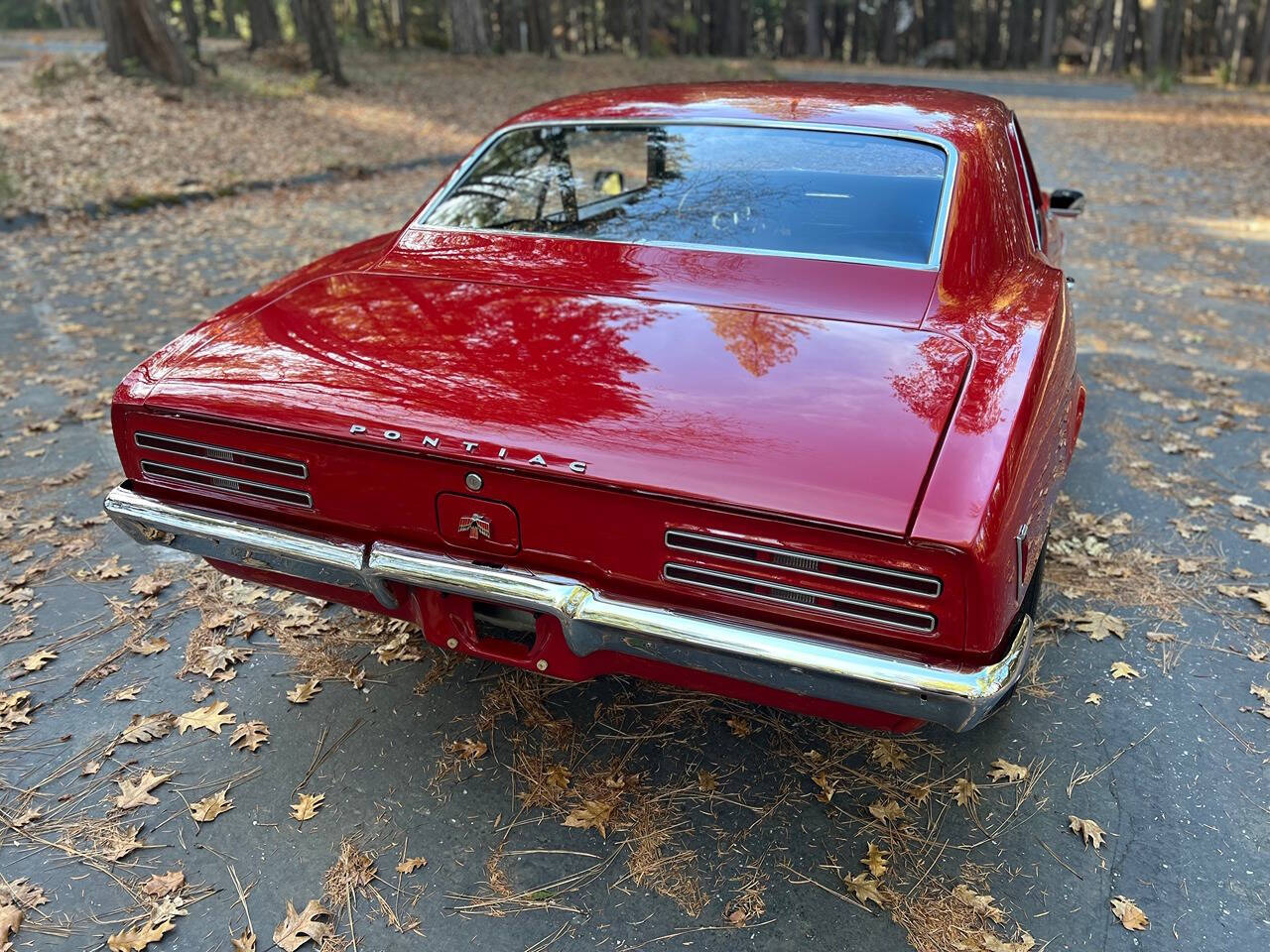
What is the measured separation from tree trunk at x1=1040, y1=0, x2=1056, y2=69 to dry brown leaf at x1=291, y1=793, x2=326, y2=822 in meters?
37.6

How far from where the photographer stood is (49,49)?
71.8 feet

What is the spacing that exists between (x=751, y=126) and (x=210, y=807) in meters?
2.69

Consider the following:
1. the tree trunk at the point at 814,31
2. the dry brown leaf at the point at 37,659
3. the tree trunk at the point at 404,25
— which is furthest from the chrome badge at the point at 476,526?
the tree trunk at the point at 814,31

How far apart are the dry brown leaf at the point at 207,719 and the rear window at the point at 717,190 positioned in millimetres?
1794

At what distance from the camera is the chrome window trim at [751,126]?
2.68 metres

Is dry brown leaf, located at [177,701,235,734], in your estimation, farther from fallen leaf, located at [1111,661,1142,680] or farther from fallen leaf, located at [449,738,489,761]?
fallen leaf, located at [1111,661,1142,680]

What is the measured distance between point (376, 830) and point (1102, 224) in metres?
9.84

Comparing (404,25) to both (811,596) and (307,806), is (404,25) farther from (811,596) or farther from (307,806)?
(811,596)

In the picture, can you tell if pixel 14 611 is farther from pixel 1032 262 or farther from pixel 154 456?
pixel 1032 262

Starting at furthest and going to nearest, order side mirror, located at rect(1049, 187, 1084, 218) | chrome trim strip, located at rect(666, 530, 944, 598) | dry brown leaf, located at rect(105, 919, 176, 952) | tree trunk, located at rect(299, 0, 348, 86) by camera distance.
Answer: tree trunk, located at rect(299, 0, 348, 86) < side mirror, located at rect(1049, 187, 1084, 218) < dry brown leaf, located at rect(105, 919, 176, 952) < chrome trim strip, located at rect(666, 530, 944, 598)

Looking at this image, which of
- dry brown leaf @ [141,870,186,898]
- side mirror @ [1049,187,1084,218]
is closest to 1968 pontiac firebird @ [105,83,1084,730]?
dry brown leaf @ [141,870,186,898]

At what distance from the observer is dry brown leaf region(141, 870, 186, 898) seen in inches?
89.0

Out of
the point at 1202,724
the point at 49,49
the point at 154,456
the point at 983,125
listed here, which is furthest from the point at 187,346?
the point at 49,49

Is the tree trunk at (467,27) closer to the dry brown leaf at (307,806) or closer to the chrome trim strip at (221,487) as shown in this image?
the chrome trim strip at (221,487)
